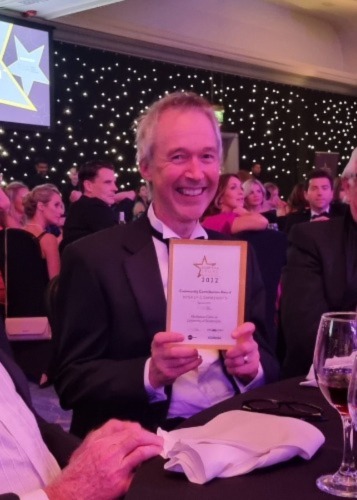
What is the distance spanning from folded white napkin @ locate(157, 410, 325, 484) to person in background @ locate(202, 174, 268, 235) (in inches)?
107

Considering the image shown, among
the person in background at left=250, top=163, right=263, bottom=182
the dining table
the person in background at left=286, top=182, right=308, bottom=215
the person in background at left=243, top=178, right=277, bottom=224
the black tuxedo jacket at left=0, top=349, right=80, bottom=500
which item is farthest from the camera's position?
the person in background at left=250, top=163, right=263, bottom=182

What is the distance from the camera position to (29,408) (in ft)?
5.32

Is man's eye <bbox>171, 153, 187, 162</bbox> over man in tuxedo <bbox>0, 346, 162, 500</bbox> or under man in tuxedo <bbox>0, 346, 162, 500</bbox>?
over

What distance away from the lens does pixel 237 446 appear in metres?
1.09

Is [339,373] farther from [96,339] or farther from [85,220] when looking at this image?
[85,220]

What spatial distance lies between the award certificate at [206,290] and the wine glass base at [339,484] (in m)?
0.45

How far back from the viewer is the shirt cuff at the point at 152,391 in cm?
175

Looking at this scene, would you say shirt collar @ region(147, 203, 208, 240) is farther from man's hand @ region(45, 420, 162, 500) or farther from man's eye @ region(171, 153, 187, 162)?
man's hand @ region(45, 420, 162, 500)

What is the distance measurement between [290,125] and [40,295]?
8.64 meters

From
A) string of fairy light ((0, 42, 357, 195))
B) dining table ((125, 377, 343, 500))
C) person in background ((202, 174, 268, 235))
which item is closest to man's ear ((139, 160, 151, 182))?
dining table ((125, 377, 343, 500))

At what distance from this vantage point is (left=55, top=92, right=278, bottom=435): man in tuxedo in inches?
72.1

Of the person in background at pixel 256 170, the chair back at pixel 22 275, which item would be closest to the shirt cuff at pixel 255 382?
the chair back at pixel 22 275

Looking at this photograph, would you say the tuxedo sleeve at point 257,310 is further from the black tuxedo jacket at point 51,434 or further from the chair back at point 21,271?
the chair back at point 21,271

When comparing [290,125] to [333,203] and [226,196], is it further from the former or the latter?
[226,196]
